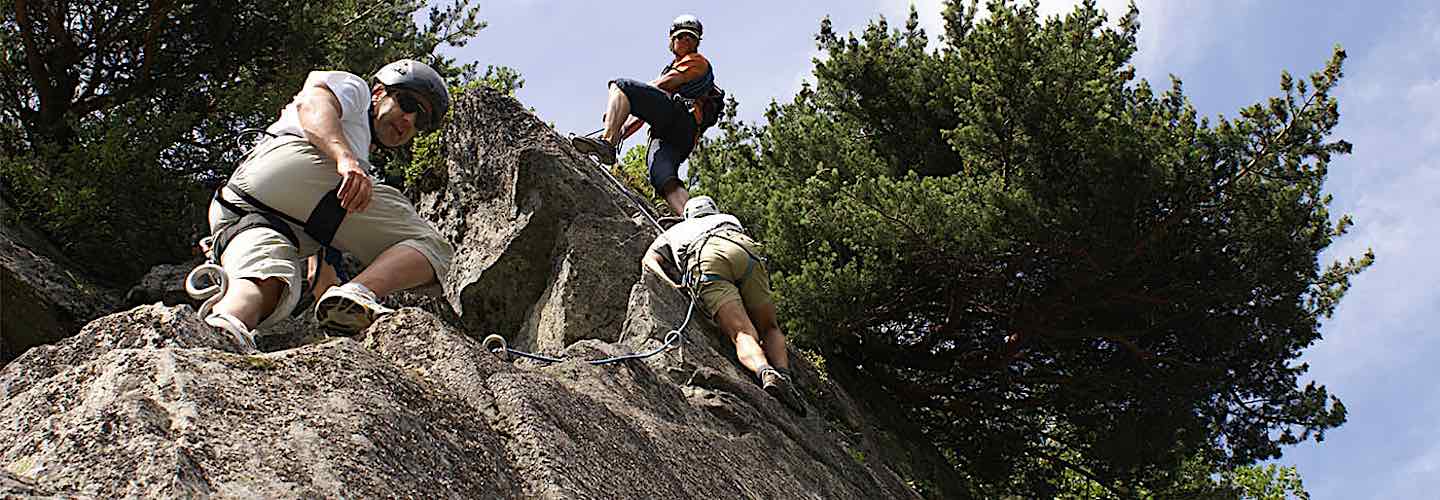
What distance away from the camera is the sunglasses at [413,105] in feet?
18.1

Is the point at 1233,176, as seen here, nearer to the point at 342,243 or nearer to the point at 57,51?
the point at 342,243

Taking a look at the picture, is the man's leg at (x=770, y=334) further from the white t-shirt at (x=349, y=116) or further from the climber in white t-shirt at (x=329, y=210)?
the white t-shirt at (x=349, y=116)

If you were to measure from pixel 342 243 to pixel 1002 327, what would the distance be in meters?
7.38

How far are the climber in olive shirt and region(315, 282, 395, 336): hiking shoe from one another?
9.81 ft

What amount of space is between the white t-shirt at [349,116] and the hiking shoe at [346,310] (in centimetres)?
67

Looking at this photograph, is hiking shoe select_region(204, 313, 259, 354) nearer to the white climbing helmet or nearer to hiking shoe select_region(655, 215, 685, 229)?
the white climbing helmet

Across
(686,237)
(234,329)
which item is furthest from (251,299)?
(686,237)

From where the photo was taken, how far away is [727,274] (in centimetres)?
777

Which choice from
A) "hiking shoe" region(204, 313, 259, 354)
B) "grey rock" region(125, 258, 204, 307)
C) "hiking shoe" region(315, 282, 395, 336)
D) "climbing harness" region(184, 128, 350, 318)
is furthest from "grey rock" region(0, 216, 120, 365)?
"hiking shoe" region(204, 313, 259, 354)

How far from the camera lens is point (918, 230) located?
1013 cm

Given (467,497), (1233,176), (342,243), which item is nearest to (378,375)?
(467,497)

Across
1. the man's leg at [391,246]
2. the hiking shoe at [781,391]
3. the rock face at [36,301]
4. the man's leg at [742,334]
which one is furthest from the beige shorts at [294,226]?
the rock face at [36,301]

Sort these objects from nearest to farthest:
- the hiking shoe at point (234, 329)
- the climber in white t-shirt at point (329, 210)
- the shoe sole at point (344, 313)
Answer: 1. the hiking shoe at point (234, 329)
2. the climber in white t-shirt at point (329, 210)
3. the shoe sole at point (344, 313)

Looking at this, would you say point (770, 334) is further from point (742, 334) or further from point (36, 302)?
point (36, 302)
